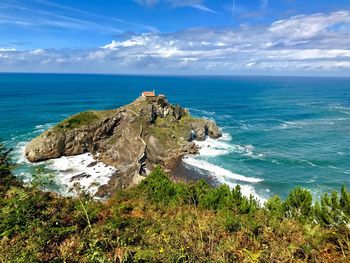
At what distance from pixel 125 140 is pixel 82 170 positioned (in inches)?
452

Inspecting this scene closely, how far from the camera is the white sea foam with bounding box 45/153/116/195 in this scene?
46.3m

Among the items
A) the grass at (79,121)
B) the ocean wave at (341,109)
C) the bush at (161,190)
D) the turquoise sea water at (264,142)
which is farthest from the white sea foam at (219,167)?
the ocean wave at (341,109)

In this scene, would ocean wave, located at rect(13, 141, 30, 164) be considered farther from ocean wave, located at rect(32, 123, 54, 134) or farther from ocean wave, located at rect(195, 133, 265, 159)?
ocean wave, located at rect(195, 133, 265, 159)

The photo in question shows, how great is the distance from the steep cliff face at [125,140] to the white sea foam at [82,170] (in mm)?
1570

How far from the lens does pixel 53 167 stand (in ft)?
168

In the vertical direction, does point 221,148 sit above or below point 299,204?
below

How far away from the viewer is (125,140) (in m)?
57.9

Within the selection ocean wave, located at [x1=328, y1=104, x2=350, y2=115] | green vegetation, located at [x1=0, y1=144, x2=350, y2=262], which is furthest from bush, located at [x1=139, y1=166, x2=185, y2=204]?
ocean wave, located at [x1=328, y1=104, x2=350, y2=115]

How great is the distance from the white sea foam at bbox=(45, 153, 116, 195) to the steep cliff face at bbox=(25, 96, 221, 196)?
1.57 metres

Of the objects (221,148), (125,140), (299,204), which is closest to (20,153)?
(125,140)

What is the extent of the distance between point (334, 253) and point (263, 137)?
66.4m

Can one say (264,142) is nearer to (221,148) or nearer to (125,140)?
(221,148)

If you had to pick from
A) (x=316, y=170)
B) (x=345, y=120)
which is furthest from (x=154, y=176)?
(x=345, y=120)

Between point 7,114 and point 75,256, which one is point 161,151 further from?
point 7,114
